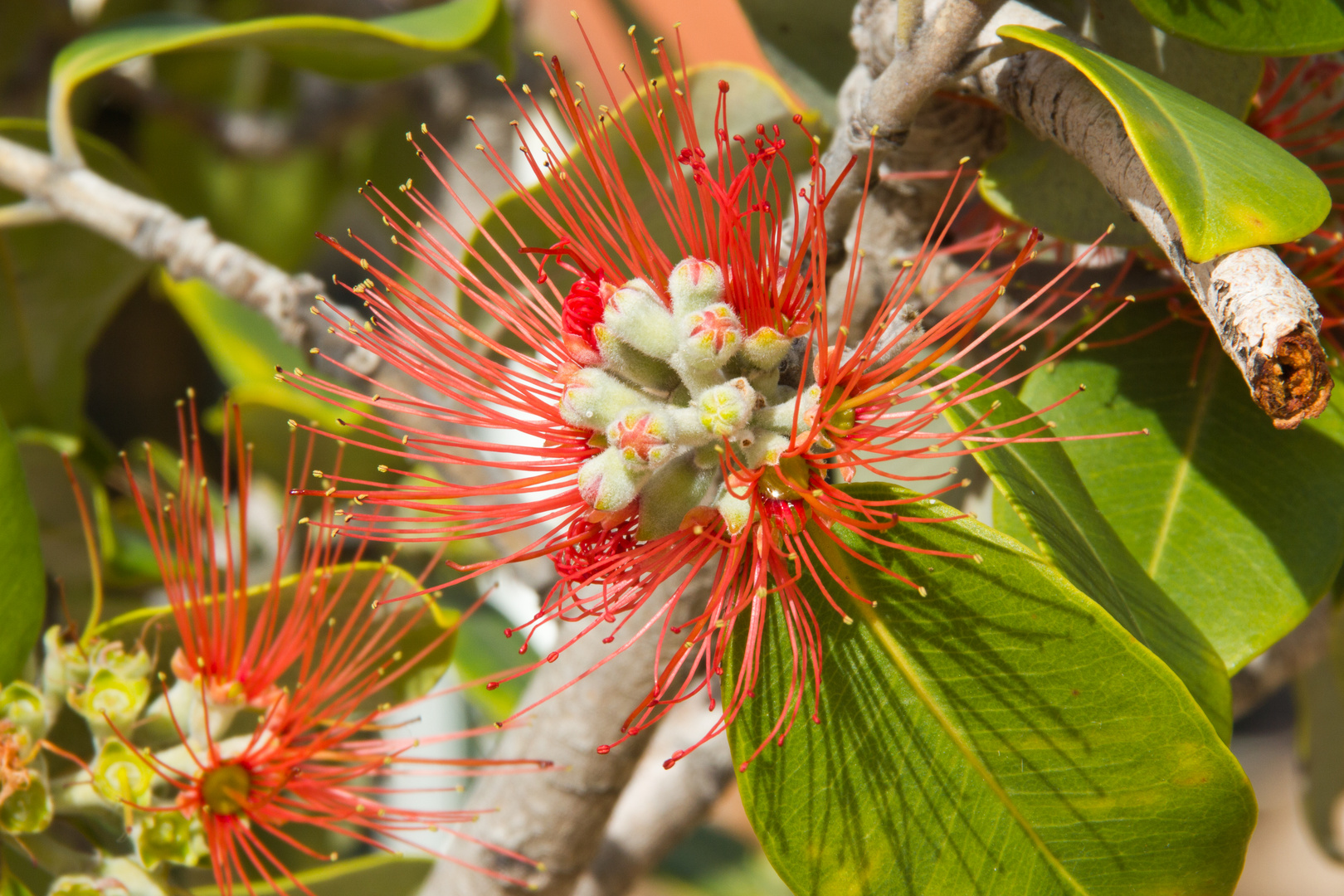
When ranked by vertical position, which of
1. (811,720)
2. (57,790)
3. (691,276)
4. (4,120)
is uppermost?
(4,120)

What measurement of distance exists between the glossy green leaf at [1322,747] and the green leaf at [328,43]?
1.50m

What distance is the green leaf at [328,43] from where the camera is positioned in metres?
1.05

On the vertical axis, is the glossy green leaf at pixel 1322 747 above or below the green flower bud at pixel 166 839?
below

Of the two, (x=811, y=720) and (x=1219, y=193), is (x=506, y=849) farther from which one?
(x=1219, y=193)

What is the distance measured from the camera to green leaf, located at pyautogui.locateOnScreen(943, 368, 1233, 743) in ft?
2.05

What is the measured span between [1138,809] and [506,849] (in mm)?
639

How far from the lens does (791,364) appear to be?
0.73m

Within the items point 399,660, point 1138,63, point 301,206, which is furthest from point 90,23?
point 1138,63

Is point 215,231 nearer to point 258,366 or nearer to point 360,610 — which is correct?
point 258,366

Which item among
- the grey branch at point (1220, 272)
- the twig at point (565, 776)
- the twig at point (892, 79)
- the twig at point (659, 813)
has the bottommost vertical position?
the twig at point (659, 813)

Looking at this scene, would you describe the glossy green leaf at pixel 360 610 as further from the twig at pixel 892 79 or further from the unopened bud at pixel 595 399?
the twig at pixel 892 79

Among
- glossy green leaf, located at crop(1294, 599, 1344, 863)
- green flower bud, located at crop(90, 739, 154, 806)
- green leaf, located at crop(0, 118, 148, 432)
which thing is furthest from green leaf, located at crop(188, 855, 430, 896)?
glossy green leaf, located at crop(1294, 599, 1344, 863)

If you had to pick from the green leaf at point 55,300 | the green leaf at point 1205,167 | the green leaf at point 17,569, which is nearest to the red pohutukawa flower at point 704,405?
the green leaf at point 1205,167

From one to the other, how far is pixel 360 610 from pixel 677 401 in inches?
18.4
